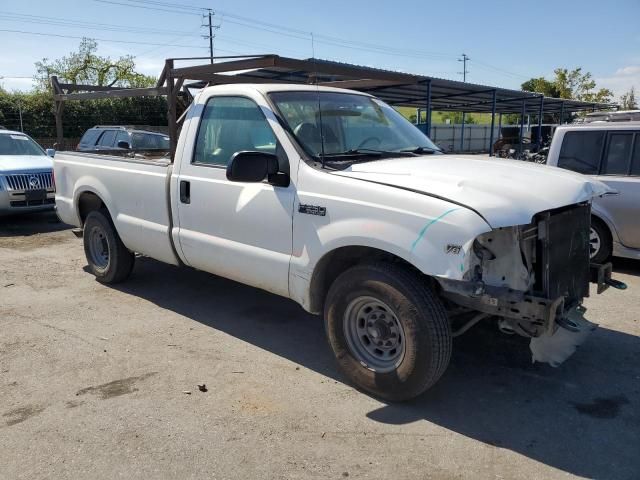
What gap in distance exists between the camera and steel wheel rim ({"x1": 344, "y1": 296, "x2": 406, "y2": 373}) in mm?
3607

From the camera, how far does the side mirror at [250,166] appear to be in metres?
3.83

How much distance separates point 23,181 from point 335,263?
8.14 meters

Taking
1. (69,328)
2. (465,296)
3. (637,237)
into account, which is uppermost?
(465,296)

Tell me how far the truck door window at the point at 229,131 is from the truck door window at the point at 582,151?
4.85 m

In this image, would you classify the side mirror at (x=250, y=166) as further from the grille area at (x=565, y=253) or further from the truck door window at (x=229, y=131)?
the grille area at (x=565, y=253)

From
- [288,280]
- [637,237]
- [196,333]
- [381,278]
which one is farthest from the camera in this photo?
[637,237]

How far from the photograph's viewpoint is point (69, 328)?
5.05m

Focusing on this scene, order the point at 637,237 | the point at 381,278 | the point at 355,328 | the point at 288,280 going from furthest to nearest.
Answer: the point at 637,237
the point at 288,280
the point at 355,328
the point at 381,278

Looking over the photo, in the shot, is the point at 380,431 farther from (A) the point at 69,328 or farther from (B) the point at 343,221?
(A) the point at 69,328

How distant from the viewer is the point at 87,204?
6.53 metres

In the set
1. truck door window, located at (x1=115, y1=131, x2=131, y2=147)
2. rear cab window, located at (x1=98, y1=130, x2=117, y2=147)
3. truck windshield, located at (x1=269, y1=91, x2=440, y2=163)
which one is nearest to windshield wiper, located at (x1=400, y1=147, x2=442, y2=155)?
truck windshield, located at (x1=269, y1=91, x2=440, y2=163)

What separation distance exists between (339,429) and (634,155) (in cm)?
564

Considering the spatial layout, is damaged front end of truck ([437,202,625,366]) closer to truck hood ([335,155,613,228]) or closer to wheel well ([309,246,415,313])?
truck hood ([335,155,613,228])

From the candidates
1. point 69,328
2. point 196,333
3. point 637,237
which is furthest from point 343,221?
point 637,237
